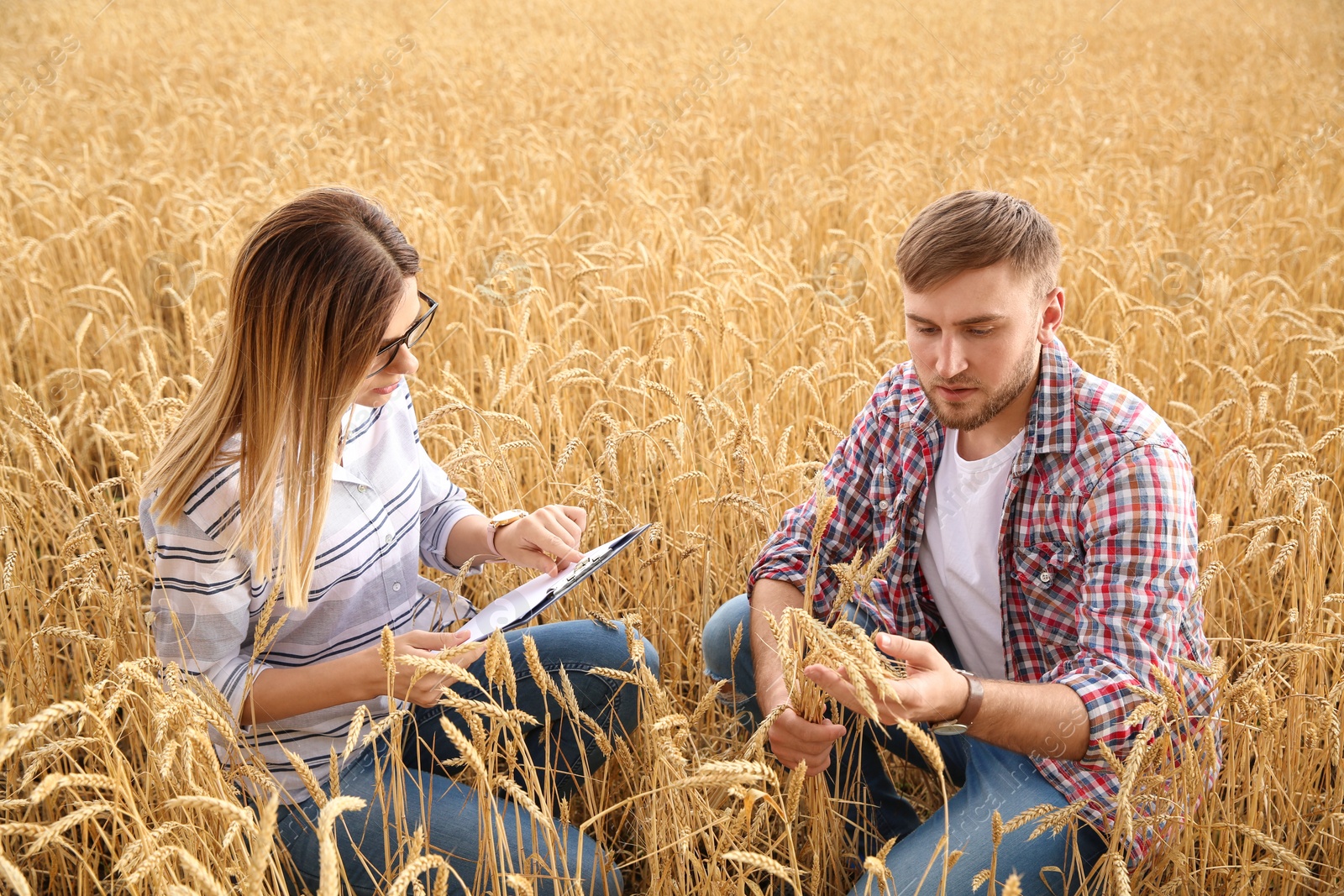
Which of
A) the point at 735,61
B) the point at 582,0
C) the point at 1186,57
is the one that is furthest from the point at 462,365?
the point at 582,0

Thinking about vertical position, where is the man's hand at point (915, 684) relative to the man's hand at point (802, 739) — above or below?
above

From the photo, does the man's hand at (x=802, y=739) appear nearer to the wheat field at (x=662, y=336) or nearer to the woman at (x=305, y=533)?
the wheat field at (x=662, y=336)

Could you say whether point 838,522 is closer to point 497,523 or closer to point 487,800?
point 497,523

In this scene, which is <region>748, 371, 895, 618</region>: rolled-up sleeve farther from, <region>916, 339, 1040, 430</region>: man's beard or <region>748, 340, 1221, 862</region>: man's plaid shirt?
<region>916, 339, 1040, 430</region>: man's beard

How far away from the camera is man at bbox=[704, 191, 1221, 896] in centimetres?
147

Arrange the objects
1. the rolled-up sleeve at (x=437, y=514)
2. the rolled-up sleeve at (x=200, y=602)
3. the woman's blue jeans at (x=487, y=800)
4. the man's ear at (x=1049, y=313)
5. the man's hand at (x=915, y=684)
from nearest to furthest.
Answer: the man's hand at (x=915, y=684) → the woman's blue jeans at (x=487, y=800) → the rolled-up sleeve at (x=200, y=602) → the man's ear at (x=1049, y=313) → the rolled-up sleeve at (x=437, y=514)

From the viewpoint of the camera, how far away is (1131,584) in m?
1.55

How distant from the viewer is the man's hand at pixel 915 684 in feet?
4.31

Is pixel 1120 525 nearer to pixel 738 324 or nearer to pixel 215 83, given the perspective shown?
pixel 738 324

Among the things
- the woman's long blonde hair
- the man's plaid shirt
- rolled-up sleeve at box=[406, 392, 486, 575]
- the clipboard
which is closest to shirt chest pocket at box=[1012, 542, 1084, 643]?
the man's plaid shirt

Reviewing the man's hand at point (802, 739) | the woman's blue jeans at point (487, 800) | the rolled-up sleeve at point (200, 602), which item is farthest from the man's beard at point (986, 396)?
the rolled-up sleeve at point (200, 602)

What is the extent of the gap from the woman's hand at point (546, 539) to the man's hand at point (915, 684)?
0.60 meters

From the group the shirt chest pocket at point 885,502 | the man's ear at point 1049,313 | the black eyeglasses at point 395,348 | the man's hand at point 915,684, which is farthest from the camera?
the shirt chest pocket at point 885,502

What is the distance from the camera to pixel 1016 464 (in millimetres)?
1720
